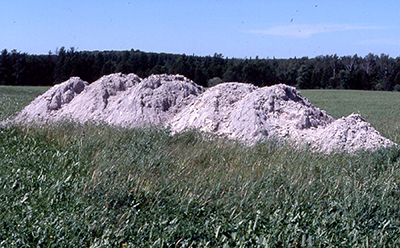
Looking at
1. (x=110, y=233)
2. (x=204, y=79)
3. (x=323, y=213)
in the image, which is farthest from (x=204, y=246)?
(x=204, y=79)

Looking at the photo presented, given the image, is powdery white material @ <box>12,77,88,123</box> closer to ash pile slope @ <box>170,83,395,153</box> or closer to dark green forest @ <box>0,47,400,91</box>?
ash pile slope @ <box>170,83,395,153</box>

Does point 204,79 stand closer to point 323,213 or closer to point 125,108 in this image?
point 125,108

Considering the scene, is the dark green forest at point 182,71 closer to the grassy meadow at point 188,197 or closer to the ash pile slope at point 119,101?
the ash pile slope at point 119,101

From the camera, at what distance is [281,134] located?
392 inches

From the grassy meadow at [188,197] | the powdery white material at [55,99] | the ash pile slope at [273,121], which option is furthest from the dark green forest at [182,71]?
the grassy meadow at [188,197]

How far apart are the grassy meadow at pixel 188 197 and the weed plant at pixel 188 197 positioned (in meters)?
0.02

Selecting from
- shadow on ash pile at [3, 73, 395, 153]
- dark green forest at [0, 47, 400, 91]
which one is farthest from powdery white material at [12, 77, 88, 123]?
dark green forest at [0, 47, 400, 91]

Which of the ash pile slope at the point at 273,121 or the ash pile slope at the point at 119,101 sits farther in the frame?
the ash pile slope at the point at 119,101

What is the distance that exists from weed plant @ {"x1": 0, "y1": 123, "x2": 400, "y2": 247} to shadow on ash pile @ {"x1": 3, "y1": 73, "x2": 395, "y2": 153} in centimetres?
154

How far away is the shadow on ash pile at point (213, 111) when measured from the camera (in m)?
9.67

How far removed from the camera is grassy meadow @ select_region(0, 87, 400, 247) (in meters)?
4.42

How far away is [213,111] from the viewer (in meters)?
11.1

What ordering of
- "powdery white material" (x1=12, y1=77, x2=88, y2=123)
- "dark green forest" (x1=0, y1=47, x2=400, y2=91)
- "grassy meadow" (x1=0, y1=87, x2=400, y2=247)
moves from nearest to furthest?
"grassy meadow" (x1=0, y1=87, x2=400, y2=247) < "powdery white material" (x1=12, y1=77, x2=88, y2=123) < "dark green forest" (x1=0, y1=47, x2=400, y2=91)

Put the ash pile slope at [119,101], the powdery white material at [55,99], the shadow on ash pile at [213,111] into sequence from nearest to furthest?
the shadow on ash pile at [213,111]
the ash pile slope at [119,101]
the powdery white material at [55,99]
